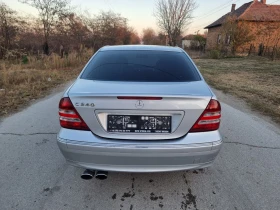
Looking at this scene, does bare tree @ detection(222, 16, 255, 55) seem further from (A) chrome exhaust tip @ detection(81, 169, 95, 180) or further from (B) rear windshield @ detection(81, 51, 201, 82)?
(A) chrome exhaust tip @ detection(81, 169, 95, 180)

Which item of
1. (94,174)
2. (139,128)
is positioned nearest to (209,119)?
(139,128)

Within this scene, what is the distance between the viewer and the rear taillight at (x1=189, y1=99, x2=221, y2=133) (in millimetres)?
2037

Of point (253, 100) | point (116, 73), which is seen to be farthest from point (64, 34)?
point (116, 73)

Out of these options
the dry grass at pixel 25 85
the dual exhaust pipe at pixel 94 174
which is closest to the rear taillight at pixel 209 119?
the dual exhaust pipe at pixel 94 174

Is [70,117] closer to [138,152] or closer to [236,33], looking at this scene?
[138,152]

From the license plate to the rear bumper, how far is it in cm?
11

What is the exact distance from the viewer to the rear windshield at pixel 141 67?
250 centimetres

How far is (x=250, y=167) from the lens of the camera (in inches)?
113

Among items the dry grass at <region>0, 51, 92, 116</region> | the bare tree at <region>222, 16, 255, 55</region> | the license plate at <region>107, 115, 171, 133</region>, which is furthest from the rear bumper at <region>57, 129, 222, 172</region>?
the bare tree at <region>222, 16, 255, 55</region>

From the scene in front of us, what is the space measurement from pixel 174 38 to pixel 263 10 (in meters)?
12.8

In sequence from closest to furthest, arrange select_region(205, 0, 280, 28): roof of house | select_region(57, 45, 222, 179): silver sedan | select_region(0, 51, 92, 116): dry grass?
select_region(57, 45, 222, 179): silver sedan, select_region(0, 51, 92, 116): dry grass, select_region(205, 0, 280, 28): roof of house

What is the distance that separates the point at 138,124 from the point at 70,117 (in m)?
0.66

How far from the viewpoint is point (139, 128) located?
2.00 metres

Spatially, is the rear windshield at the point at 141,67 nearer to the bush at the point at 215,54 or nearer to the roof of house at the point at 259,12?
the bush at the point at 215,54
